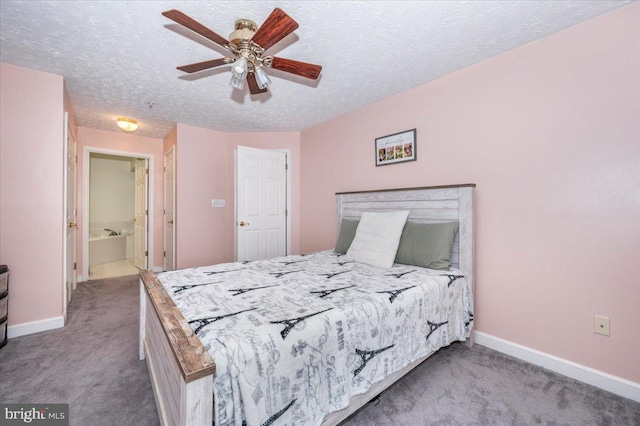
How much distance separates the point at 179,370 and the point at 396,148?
2.67m

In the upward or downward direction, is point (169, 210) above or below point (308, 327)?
above

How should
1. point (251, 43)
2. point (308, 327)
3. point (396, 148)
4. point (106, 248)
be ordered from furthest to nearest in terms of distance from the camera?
1. point (106, 248)
2. point (396, 148)
3. point (251, 43)
4. point (308, 327)

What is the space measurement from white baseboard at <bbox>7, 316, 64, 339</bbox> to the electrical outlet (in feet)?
14.3

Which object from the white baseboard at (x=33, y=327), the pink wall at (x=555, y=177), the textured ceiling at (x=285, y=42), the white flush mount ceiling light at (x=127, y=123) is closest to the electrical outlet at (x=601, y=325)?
the pink wall at (x=555, y=177)

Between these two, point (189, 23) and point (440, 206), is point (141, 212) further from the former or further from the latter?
point (440, 206)

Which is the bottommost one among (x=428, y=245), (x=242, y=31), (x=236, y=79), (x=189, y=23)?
(x=428, y=245)

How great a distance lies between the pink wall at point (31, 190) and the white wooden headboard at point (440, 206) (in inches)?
122

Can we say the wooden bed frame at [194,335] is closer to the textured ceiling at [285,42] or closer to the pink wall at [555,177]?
the pink wall at [555,177]

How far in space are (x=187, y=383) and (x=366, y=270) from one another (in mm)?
1572

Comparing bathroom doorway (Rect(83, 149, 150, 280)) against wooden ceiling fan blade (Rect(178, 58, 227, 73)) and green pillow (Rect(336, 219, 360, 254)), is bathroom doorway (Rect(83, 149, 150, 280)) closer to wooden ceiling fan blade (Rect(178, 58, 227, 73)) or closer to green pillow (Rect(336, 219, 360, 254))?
wooden ceiling fan blade (Rect(178, 58, 227, 73))

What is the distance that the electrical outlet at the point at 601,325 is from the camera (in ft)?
5.53

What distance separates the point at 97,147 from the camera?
423cm

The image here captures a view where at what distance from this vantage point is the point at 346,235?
2.91 metres

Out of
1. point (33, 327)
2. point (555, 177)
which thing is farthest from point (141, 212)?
point (555, 177)
